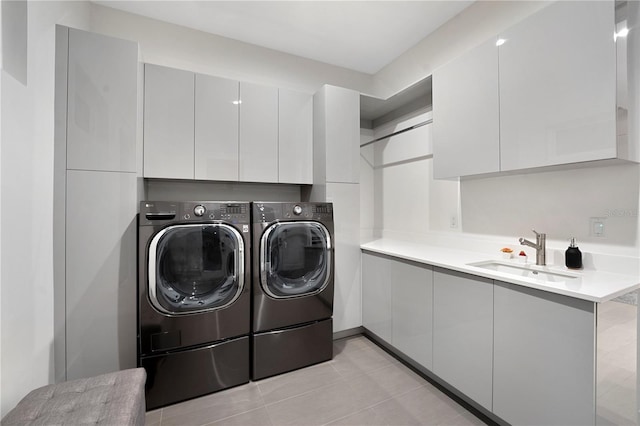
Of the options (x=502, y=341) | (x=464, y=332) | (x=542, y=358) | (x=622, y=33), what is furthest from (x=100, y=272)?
(x=622, y=33)

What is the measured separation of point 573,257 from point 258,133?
2367mm

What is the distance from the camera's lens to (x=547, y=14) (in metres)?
1.49

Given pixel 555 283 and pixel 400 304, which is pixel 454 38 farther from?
pixel 400 304

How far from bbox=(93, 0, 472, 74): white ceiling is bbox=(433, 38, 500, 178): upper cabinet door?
2.25 feet

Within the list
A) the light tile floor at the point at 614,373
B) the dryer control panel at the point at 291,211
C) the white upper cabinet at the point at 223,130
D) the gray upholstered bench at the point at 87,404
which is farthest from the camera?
the white upper cabinet at the point at 223,130

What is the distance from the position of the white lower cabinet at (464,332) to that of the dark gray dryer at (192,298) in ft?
4.26

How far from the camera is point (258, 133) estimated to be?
2.47m

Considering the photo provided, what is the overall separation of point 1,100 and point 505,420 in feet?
9.13

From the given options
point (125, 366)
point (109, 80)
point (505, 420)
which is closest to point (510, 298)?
point (505, 420)

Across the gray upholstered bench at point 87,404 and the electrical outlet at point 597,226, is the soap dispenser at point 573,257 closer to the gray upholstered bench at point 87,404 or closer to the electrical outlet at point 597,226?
the electrical outlet at point 597,226

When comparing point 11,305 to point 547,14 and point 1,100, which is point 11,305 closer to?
point 1,100

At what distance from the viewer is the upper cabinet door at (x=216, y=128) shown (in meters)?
2.26

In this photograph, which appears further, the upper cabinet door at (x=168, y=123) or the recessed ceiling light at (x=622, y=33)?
the upper cabinet door at (x=168, y=123)

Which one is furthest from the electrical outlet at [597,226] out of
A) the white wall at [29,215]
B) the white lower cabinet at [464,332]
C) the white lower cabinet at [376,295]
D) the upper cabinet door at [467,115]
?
the white wall at [29,215]
